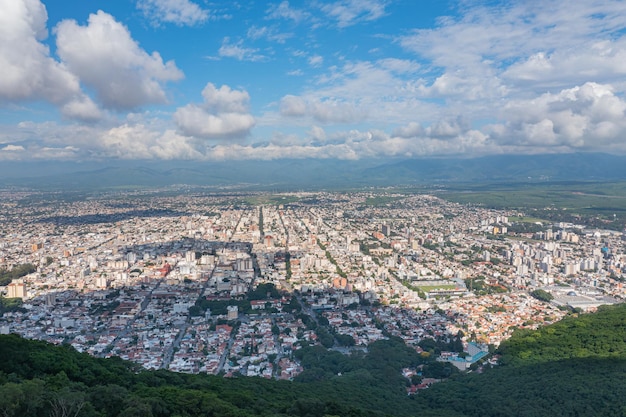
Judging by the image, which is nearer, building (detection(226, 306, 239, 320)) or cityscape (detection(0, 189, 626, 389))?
cityscape (detection(0, 189, 626, 389))

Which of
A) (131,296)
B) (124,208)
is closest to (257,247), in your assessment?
(131,296)

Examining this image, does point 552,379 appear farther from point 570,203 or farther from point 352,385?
point 570,203

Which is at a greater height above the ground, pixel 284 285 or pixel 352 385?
pixel 352 385

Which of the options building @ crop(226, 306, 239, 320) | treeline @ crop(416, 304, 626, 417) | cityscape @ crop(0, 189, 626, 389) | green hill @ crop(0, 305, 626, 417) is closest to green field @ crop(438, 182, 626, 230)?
cityscape @ crop(0, 189, 626, 389)

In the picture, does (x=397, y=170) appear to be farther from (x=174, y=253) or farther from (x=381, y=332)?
(x=381, y=332)

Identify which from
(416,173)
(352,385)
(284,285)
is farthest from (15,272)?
(416,173)

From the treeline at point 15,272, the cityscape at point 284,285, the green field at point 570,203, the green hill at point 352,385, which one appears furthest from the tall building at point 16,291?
the green field at point 570,203

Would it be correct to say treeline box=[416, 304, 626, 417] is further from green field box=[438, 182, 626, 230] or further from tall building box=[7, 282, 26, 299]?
green field box=[438, 182, 626, 230]
